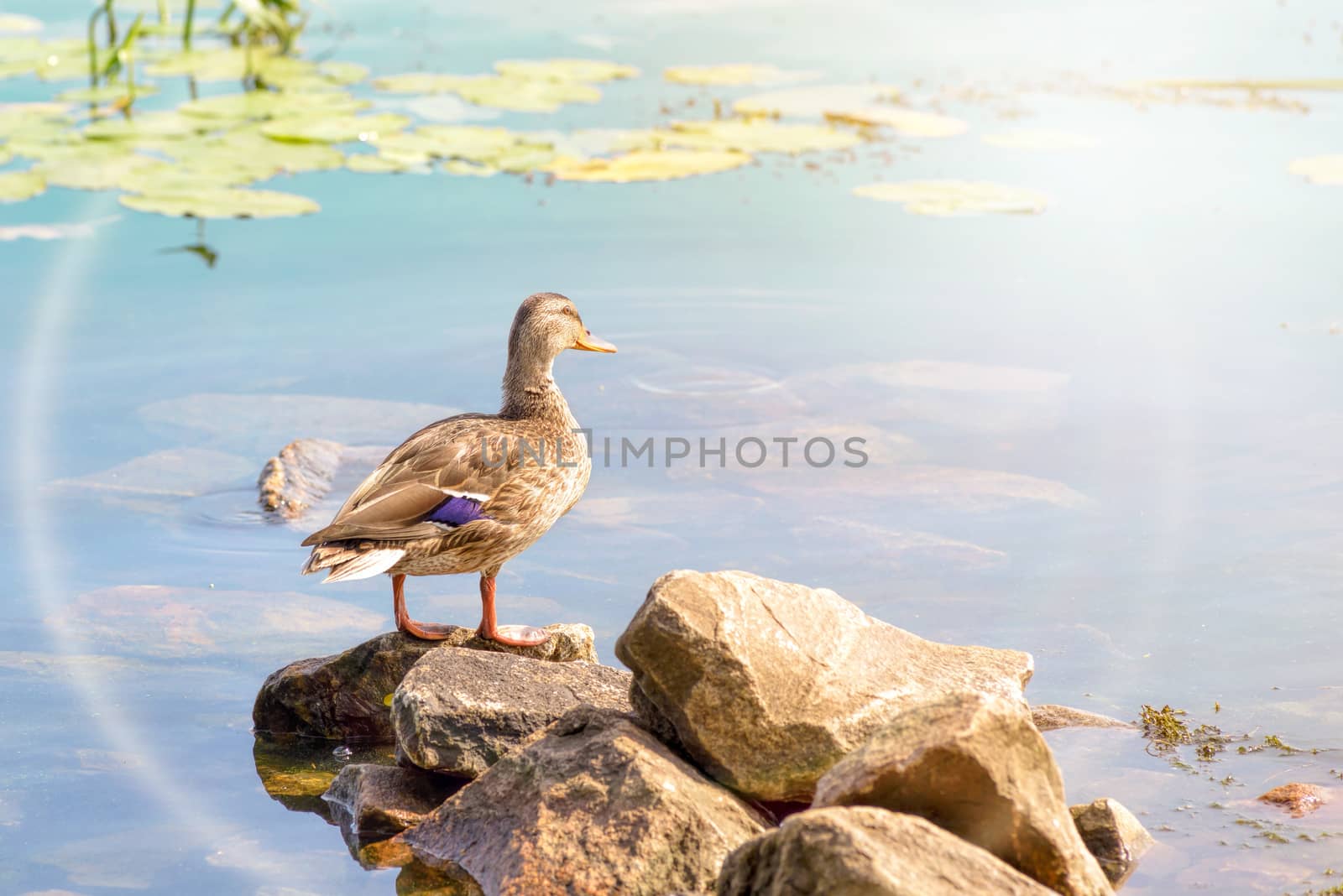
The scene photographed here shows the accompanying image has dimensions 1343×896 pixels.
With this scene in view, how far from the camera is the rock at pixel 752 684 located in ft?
13.5

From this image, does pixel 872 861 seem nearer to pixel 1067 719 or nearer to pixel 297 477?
pixel 1067 719

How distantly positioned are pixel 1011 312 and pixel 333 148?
6.31 meters

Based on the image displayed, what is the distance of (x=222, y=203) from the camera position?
10.9 metres

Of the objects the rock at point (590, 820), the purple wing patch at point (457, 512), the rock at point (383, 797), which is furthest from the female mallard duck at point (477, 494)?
the rock at point (590, 820)

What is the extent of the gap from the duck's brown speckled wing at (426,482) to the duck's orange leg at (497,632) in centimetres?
35

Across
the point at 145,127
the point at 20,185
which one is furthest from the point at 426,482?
the point at 145,127

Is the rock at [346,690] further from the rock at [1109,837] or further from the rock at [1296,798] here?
the rock at [1296,798]

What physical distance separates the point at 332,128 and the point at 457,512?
339 inches

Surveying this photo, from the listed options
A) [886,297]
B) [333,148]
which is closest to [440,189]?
[333,148]

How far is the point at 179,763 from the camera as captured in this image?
5.00 m

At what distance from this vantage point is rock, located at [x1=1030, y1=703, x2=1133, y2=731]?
16.2 ft

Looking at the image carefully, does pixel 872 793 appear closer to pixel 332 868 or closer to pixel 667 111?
pixel 332 868

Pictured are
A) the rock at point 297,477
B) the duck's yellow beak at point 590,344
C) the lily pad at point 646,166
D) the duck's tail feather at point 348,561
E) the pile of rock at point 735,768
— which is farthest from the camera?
the lily pad at point 646,166

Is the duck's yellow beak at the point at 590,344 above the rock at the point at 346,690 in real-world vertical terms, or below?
above
